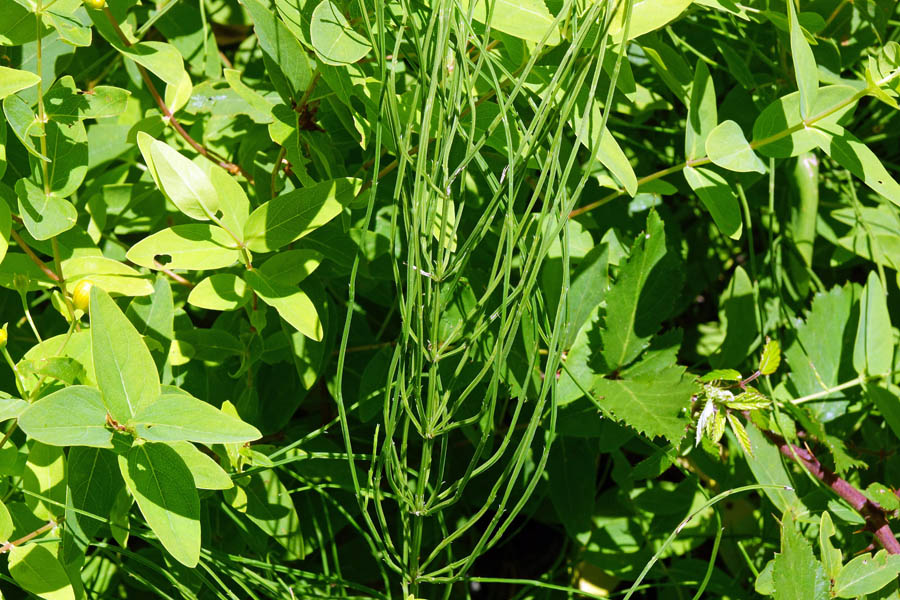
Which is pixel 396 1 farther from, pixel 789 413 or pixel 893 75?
pixel 789 413

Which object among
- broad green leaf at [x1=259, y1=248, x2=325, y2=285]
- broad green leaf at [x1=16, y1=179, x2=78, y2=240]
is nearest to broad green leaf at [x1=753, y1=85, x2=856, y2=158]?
broad green leaf at [x1=259, y1=248, x2=325, y2=285]

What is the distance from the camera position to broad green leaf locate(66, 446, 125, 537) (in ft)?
2.17

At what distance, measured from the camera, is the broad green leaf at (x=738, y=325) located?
37.2 inches

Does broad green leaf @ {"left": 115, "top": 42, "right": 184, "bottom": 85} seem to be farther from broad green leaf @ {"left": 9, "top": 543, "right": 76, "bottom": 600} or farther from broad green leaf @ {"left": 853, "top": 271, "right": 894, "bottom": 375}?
broad green leaf @ {"left": 853, "top": 271, "right": 894, "bottom": 375}

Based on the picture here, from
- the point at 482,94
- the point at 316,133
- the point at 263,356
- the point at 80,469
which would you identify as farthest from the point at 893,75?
the point at 80,469

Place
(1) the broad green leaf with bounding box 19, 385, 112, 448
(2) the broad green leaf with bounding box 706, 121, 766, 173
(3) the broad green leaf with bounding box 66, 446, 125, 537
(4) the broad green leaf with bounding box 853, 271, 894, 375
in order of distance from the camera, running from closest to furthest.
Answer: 1. (1) the broad green leaf with bounding box 19, 385, 112, 448
2. (3) the broad green leaf with bounding box 66, 446, 125, 537
3. (2) the broad green leaf with bounding box 706, 121, 766, 173
4. (4) the broad green leaf with bounding box 853, 271, 894, 375

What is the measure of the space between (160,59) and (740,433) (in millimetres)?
708

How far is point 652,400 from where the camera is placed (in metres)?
0.78

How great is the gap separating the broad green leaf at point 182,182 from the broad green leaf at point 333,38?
0.51ft

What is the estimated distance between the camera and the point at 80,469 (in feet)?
2.18

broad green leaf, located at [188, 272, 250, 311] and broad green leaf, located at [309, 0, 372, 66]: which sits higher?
broad green leaf, located at [309, 0, 372, 66]

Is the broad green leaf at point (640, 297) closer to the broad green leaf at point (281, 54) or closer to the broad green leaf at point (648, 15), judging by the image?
the broad green leaf at point (648, 15)

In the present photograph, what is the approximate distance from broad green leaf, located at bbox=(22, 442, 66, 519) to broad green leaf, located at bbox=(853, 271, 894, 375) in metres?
0.87

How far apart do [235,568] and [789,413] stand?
665mm
